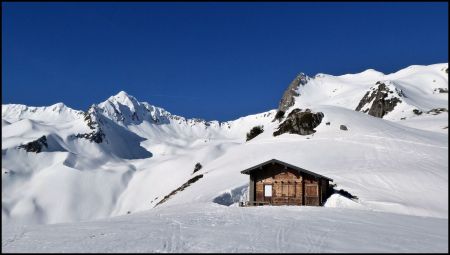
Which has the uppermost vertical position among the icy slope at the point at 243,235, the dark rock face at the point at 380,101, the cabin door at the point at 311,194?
the dark rock face at the point at 380,101

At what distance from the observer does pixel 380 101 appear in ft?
416

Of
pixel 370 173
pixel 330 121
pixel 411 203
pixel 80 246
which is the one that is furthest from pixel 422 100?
pixel 80 246

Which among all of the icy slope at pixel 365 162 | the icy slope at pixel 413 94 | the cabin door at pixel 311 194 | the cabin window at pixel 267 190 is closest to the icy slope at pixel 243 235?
the cabin door at pixel 311 194

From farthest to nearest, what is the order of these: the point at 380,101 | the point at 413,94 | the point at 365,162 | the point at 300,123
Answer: the point at 413,94
the point at 380,101
the point at 300,123
the point at 365,162

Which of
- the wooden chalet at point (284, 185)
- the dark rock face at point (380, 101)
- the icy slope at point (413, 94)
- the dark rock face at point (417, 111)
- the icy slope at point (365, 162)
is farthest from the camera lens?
the dark rock face at point (380, 101)

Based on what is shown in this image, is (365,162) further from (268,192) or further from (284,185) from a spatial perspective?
(268,192)

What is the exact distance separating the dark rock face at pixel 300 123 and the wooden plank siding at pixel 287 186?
41085 mm

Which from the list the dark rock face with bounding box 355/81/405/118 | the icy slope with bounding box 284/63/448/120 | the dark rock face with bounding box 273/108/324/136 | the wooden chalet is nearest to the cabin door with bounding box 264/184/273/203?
the wooden chalet

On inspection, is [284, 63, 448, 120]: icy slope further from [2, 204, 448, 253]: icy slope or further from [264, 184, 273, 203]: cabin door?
[2, 204, 448, 253]: icy slope

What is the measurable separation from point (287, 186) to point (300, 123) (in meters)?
44.7

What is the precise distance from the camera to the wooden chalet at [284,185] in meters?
42.2

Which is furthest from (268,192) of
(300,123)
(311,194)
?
(300,123)

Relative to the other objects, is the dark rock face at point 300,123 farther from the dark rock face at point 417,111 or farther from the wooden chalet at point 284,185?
the wooden chalet at point 284,185

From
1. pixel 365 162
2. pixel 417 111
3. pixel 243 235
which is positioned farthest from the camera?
pixel 417 111
